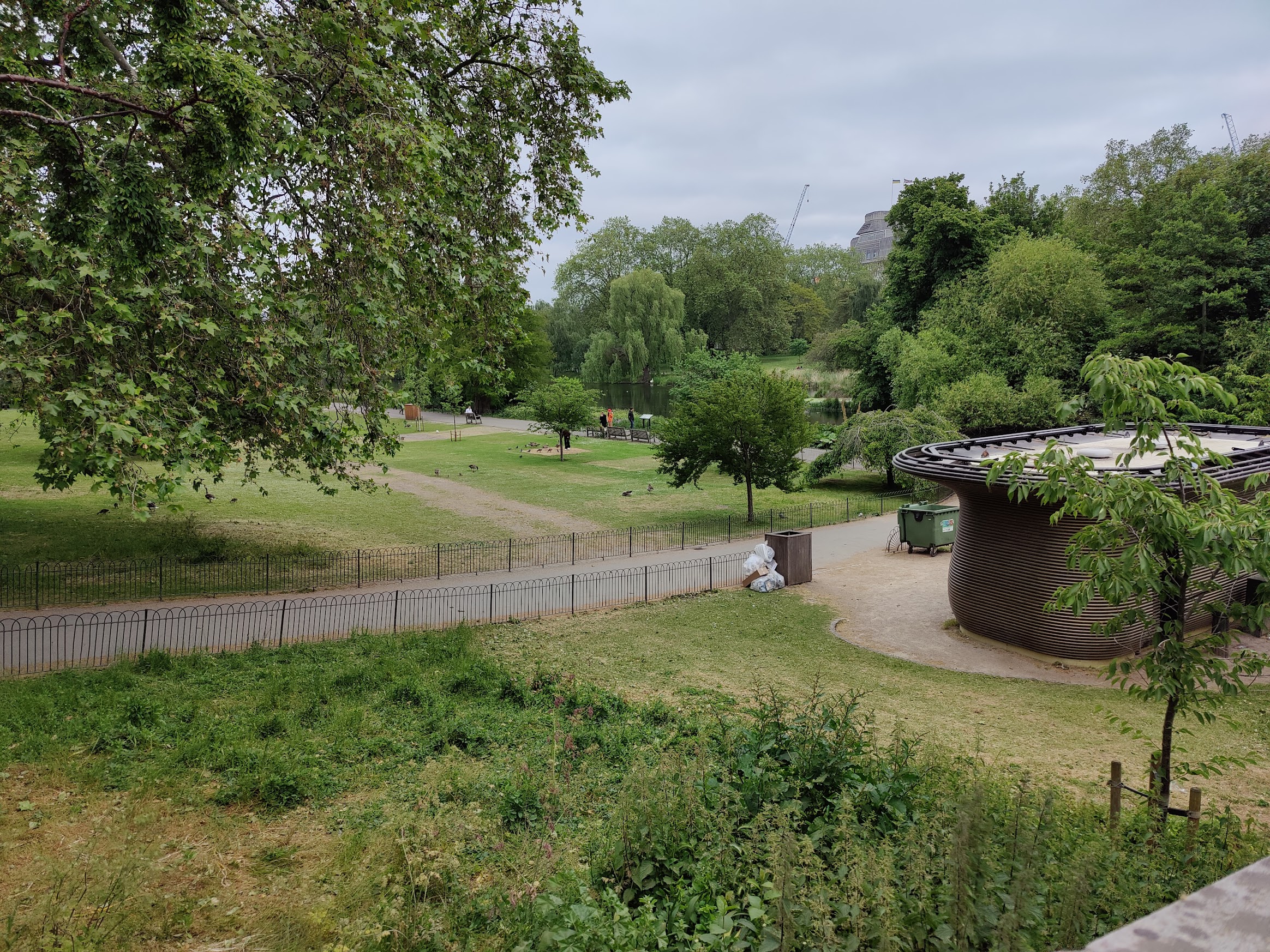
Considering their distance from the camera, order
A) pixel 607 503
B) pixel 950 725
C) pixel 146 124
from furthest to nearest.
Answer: pixel 607 503, pixel 950 725, pixel 146 124

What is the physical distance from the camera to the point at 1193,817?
637 centimetres

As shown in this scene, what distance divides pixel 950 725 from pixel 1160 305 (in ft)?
107

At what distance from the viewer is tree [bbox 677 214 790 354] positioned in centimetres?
8444

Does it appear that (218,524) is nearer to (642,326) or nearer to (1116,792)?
(1116,792)

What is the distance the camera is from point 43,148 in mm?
8164

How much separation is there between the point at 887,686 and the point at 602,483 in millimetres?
24336

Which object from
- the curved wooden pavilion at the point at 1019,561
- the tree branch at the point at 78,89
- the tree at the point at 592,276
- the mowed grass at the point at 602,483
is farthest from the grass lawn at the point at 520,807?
the tree at the point at 592,276

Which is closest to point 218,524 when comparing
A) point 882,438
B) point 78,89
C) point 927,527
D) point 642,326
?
point 78,89

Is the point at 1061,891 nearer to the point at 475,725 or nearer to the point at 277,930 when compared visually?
the point at 277,930

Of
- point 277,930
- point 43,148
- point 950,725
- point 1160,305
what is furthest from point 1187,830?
point 1160,305

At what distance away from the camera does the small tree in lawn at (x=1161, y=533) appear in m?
5.96

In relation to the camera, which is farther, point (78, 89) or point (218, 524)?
point (218, 524)

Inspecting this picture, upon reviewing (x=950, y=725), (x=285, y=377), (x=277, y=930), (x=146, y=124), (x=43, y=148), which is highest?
(x=146, y=124)

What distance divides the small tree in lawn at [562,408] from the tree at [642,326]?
23751 millimetres
